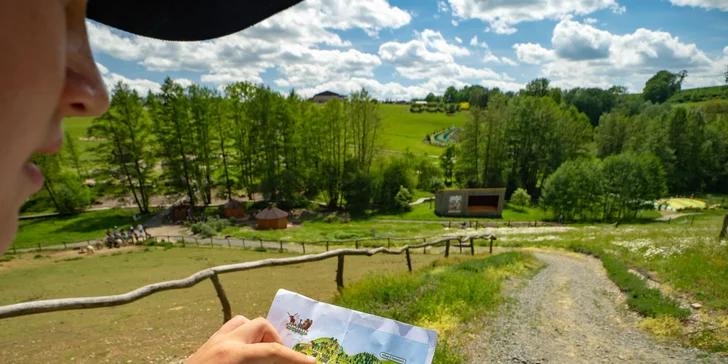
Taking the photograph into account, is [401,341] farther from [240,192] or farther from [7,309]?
[240,192]

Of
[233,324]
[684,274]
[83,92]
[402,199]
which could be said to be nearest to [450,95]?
[402,199]

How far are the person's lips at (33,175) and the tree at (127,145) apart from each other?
41038 mm

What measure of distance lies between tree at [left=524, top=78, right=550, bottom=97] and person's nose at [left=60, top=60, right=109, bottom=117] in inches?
3976

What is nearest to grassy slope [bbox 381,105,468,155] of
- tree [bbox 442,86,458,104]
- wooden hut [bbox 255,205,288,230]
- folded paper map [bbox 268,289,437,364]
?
wooden hut [bbox 255,205,288,230]

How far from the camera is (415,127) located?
104750mm

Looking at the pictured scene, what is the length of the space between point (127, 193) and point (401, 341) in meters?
46.1

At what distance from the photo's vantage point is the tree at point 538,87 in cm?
9025

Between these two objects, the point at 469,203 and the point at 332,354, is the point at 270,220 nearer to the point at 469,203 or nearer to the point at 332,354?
the point at 469,203

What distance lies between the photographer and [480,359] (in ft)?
17.9

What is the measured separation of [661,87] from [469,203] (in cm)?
13667

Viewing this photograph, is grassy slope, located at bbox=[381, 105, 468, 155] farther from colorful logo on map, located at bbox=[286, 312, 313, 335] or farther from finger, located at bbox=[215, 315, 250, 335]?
finger, located at bbox=[215, 315, 250, 335]

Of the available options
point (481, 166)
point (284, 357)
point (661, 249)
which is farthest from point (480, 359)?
point (481, 166)

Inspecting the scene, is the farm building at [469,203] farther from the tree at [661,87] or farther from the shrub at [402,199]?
the tree at [661,87]

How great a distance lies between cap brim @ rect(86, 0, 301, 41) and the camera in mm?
702
